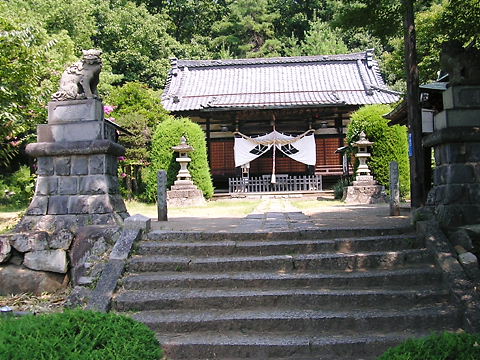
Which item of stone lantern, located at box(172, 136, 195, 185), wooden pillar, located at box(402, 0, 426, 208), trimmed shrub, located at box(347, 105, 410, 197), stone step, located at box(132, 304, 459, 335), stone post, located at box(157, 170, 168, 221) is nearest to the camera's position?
stone step, located at box(132, 304, 459, 335)

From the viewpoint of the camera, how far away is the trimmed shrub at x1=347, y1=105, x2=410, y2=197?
14.9 meters

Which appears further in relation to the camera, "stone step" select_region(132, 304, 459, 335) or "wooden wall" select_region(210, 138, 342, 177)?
"wooden wall" select_region(210, 138, 342, 177)

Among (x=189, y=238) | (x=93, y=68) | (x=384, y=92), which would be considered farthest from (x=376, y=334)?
(x=384, y=92)

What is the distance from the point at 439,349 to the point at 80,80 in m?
5.60

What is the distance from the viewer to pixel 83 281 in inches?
194

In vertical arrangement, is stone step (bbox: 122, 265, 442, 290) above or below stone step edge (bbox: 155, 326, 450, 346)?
above

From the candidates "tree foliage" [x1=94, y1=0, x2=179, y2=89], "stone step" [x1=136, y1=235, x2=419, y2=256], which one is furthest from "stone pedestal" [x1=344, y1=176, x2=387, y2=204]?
"tree foliage" [x1=94, y1=0, x2=179, y2=89]

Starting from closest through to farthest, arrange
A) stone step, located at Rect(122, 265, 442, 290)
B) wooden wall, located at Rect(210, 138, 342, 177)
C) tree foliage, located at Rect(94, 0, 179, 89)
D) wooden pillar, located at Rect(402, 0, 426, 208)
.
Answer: stone step, located at Rect(122, 265, 442, 290) < wooden pillar, located at Rect(402, 0, 426, 208) < wooden wall, located at Rect(210, 138, 342, 177) < tree foliage, located at Rect(94, 0, 179, 89)

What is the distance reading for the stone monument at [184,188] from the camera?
1499 centimetres

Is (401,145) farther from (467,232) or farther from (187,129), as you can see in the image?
(467,232)

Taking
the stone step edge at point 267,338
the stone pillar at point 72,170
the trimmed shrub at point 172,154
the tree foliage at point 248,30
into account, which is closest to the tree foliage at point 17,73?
the stone pillar at point 72,170

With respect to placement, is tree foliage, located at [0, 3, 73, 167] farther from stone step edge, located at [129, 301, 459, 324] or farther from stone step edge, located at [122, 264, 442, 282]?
stone step edge, located at [129, 301, 459, 324]

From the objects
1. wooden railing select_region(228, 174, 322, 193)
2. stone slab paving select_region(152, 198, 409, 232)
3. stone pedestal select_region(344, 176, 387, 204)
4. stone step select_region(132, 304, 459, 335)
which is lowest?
stone step select_region(132, 304, 459, 335)

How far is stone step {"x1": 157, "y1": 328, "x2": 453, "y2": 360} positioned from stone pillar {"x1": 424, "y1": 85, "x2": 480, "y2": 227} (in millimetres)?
2146
